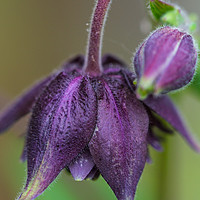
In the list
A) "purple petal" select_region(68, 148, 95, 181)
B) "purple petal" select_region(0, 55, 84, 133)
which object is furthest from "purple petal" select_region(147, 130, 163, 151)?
"purple petal" select_region(0, 55, 84, 133)

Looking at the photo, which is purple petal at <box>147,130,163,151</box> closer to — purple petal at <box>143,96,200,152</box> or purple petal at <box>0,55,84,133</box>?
purple petal at <box>143,96,200,152</box>

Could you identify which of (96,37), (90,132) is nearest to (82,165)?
(90,132)

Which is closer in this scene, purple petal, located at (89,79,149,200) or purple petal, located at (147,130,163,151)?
purple petal, located at (89,79,149,200)

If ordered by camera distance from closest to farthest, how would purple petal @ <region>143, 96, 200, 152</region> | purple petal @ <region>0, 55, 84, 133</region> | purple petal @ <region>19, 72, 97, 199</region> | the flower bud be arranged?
the flower bud → purple petal @ <region>19, 72, 97, 199</region> → purple petal @ <region>143, 96, 200, 152</region> → purple petal @ <region>0, 55, 84, 133</region>

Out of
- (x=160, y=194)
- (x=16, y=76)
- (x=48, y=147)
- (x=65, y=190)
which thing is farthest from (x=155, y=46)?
(x=16, y=76)

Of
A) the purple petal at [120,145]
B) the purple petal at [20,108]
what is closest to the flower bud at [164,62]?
the purple petal at [120,145]

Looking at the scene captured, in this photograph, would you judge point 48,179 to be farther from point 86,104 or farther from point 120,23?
point 120,23
